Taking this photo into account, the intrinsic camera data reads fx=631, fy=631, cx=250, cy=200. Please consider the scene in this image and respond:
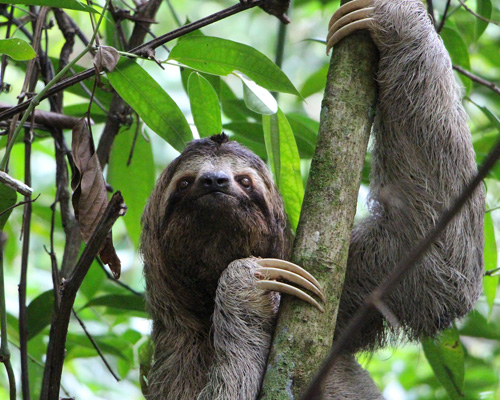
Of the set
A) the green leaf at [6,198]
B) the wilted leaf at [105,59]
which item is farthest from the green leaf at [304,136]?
the green leaf at [6,198]

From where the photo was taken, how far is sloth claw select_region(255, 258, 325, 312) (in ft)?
11.7

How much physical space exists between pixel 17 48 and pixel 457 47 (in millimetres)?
4162

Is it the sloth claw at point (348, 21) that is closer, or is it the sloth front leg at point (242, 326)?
the sloth front leg at point (242, 326)

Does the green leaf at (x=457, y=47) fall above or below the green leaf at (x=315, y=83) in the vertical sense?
below

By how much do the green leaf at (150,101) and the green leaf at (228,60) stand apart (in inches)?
11.2

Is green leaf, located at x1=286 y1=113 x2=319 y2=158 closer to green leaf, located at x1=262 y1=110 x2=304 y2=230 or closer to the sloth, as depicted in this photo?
the sloth

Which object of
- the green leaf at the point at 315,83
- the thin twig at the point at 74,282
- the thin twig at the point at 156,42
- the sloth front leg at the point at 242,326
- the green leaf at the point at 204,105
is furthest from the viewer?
the green leaf at the point at 315,83

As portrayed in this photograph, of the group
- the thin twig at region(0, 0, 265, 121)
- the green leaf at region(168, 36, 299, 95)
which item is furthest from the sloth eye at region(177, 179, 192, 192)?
the thin twig at region(0, 0, 265, 121)

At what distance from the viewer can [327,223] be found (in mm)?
3682

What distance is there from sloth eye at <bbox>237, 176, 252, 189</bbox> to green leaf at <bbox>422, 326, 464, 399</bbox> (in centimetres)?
221

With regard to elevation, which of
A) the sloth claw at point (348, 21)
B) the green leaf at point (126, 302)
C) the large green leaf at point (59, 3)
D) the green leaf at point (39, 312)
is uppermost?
the large green leaf at point (59, 3)

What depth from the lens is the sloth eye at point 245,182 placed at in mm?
5066

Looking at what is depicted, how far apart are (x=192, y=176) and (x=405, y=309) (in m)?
2.00

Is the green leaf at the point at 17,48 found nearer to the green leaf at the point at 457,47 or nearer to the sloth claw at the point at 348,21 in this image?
the sloth claw at the point at 348,21
